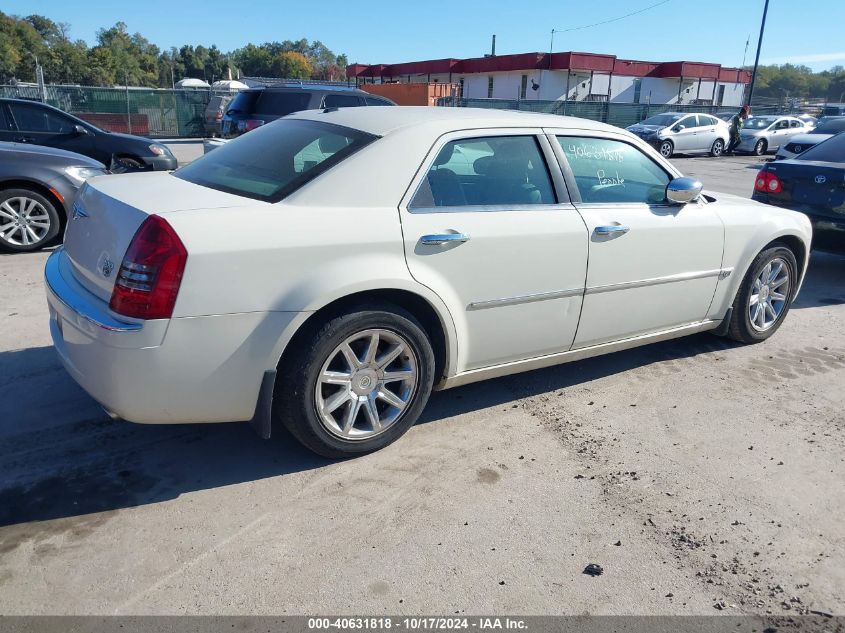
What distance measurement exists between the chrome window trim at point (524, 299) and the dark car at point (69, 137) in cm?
723

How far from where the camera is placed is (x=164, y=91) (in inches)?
1019

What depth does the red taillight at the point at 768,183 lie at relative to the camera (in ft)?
24.4

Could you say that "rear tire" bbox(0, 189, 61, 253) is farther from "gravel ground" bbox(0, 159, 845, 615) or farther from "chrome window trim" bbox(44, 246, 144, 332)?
"chrome window trim" bbox(44, 246, 144, 332)

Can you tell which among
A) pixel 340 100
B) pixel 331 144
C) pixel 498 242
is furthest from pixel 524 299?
pixel 340 100

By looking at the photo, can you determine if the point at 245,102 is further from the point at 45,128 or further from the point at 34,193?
the point at 34,193

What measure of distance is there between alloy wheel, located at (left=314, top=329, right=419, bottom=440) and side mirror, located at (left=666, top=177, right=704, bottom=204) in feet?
6.44

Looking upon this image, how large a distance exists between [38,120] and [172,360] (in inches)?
334

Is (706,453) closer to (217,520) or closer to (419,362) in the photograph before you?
(419,362)

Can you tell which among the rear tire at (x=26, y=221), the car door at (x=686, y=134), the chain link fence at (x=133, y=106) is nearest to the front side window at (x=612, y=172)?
the rear tire at (x=26, y=221)

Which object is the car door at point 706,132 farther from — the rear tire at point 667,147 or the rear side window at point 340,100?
the rear side window at point 340,100

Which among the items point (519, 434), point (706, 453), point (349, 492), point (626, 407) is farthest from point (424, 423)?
point (706, 453)

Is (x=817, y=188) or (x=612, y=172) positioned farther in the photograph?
(x=817, y=188)

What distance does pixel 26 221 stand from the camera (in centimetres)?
702

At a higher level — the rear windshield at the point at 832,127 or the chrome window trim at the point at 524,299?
the rear windshield at the point at 832,127
